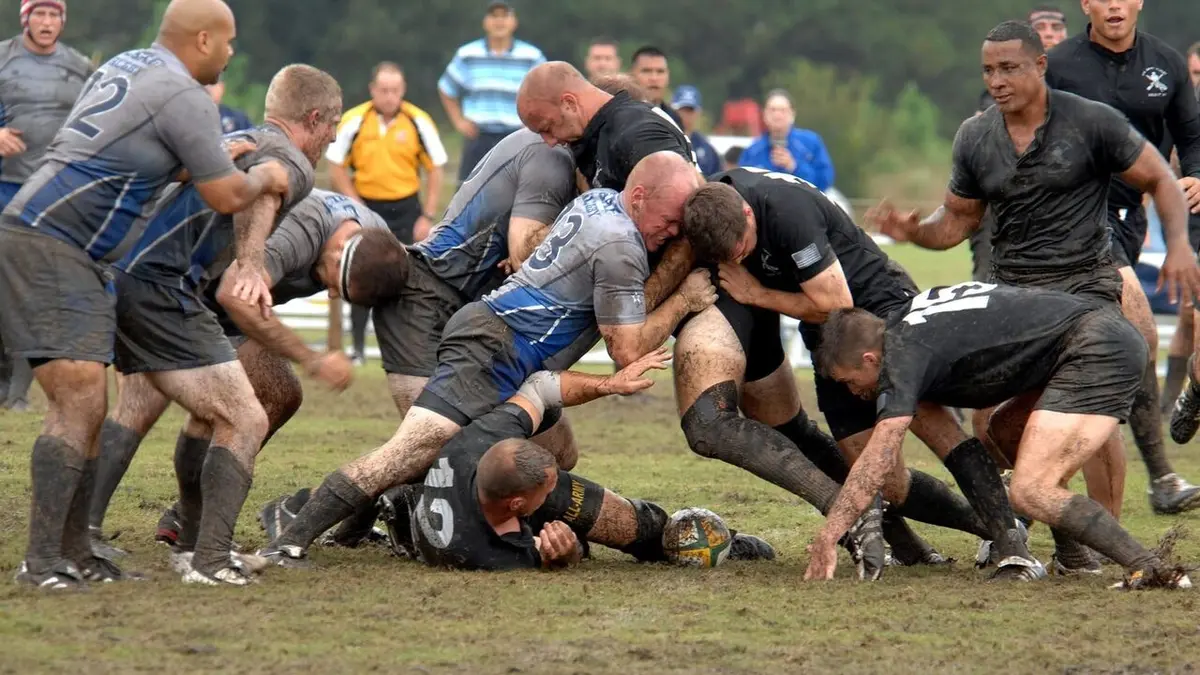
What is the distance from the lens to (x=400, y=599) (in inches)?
237

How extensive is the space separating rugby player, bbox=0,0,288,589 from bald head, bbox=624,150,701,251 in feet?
5.26

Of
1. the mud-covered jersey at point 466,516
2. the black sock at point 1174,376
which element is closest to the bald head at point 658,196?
the mud-covered jersey at point 466,516

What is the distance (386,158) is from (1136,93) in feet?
23.3

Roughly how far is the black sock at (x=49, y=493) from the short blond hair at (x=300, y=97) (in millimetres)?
1629

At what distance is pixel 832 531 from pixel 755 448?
547 millimetres

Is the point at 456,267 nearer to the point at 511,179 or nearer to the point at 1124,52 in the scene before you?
the point at 511,179

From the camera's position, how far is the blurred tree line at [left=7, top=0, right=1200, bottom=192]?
4009 centimetres

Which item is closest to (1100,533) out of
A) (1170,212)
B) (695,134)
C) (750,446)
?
(750,446)

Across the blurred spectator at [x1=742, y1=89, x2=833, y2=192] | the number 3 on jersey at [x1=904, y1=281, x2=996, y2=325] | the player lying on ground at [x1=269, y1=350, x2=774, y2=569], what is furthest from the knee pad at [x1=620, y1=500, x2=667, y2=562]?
the blurred spectator at [x1=742, y1=89, x2=833, y2=192]

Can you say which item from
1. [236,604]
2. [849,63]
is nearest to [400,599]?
[236,604]

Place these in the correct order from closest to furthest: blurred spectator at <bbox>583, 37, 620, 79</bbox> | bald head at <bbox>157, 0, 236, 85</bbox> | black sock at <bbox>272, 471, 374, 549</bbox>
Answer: bald head at <bbox>157, 0, 236, 85</bbox>, black sock at <bbox>272, 471, 374, 549</bbox>, blurred spectator at <bbox>583, 37, 620, 79</bbox>

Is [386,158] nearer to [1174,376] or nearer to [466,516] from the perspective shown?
[1174,376]

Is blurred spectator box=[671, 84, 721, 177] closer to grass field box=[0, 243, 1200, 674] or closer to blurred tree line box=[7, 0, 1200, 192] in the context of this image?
grass field box=[0, 243, 1200, 674]

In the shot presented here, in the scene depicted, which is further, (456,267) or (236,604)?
(456,267)
